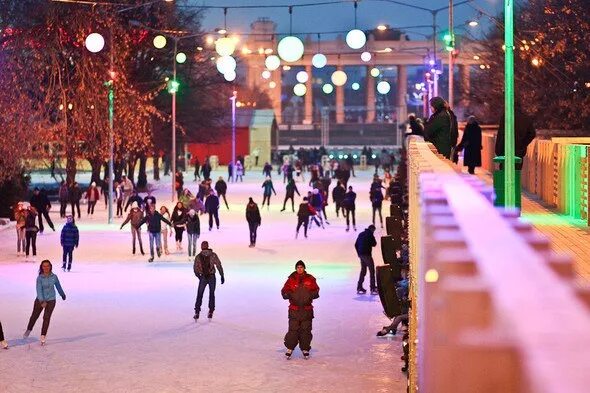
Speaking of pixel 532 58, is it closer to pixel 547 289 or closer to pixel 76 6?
pixel 76 6

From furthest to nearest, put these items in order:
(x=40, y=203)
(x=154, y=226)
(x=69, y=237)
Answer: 1. (x=40, y=203)
2. (x=154, y=226)
3. (x=69, y=237)

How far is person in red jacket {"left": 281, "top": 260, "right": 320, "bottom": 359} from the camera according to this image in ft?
64.8

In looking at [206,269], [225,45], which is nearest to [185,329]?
[206,269]

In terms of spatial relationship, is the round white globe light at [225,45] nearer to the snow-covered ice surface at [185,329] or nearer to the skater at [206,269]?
the snow-covered ice surface at [185,329]

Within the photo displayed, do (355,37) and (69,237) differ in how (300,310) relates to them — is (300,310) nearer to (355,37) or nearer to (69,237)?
(69,237)

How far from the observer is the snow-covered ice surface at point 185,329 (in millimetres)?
17930

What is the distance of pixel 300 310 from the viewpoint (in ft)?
65.6

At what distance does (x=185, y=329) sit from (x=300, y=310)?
338 cm

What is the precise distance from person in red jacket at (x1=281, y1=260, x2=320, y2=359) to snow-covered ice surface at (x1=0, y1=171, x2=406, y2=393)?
0.25 metres

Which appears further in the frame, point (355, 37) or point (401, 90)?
point (401, 90)

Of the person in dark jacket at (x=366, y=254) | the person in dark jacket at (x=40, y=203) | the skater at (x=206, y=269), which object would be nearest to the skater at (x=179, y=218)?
the person in dark jacket at (x=40, y=203)

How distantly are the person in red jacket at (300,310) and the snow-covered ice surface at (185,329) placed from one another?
9.7 inches

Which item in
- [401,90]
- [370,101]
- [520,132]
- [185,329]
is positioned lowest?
[185,329]

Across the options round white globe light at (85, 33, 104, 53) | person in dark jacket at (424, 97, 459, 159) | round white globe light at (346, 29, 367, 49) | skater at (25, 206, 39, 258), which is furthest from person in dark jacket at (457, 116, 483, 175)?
round white globe light at (85, 33, 104, 53)
